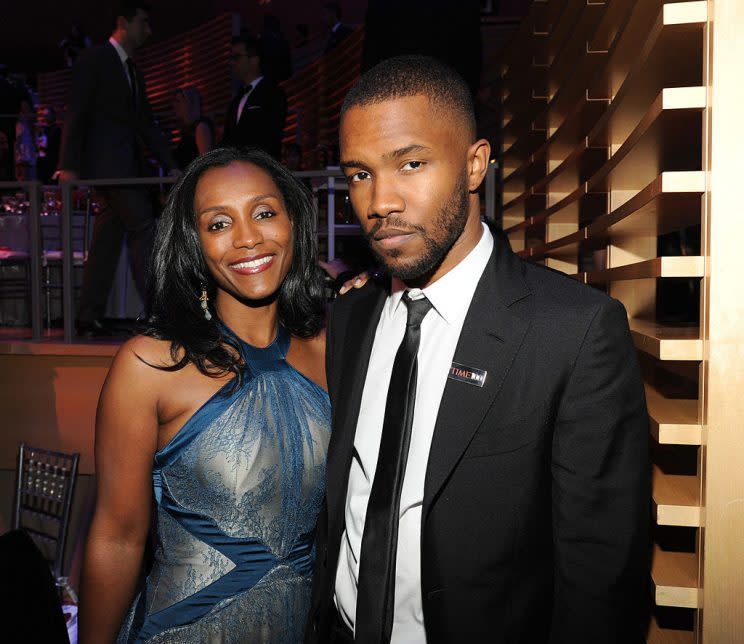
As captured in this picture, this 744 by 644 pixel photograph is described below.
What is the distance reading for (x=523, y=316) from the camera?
1.35 m

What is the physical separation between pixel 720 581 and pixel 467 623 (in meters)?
0.44

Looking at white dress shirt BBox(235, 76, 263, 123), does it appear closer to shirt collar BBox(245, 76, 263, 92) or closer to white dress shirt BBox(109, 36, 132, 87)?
shirt collar BBox(245, 76, 263, 92)

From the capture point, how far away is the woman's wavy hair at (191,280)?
1847mm

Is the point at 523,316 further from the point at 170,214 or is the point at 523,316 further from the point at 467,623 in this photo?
the point at 170,214

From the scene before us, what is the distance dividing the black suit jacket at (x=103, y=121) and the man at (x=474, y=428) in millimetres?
3551

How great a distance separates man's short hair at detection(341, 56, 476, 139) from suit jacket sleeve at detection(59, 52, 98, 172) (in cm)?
352

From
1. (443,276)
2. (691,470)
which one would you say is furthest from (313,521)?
(691,470)

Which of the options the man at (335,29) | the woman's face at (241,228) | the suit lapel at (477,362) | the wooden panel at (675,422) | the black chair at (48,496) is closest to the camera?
the wooden panel at (675,422)

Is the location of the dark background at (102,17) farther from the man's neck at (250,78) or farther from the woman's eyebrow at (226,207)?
the woman's eyebrow at (226,207)

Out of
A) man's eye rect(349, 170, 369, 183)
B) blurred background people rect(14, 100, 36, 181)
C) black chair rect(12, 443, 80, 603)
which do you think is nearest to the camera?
man's eye rect(349, 170, 369, 183)

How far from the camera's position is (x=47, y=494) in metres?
3.78

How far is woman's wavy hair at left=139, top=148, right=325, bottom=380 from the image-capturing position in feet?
6.06

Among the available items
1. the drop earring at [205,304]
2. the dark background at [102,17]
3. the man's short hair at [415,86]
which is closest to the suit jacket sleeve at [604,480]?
the man's short hair at [415,86]

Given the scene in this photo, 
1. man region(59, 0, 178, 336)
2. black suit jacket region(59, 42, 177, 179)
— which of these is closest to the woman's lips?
man region(59, 0, 178, 336)
